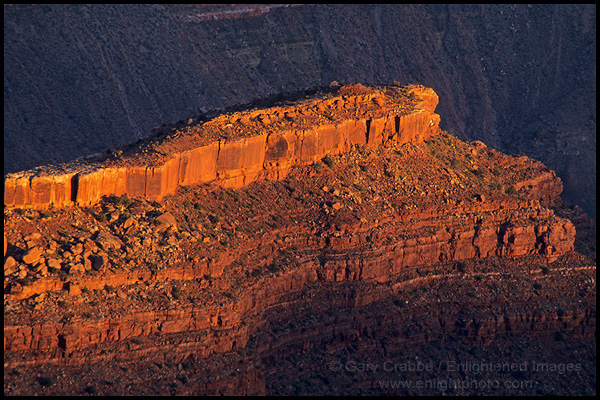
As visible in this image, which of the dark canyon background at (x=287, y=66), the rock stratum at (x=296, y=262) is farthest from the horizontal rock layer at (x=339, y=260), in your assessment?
the dark canyon background at (x=287, y=66)

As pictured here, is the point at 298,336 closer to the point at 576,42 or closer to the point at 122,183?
the point at 122,183

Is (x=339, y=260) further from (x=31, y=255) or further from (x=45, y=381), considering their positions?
(x=45, y=381)

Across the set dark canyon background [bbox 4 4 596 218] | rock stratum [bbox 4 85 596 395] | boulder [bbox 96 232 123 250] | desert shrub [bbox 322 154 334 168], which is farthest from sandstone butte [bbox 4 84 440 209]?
dark canyon background [bbox 4 4 596 218]

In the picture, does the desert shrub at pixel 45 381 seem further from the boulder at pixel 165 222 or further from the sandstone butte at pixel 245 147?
the boulder at pixel 165 222

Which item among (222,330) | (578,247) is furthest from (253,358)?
(578,247)

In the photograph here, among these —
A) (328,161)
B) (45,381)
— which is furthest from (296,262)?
(45,381)

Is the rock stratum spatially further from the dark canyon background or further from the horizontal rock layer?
the dark canyon background
